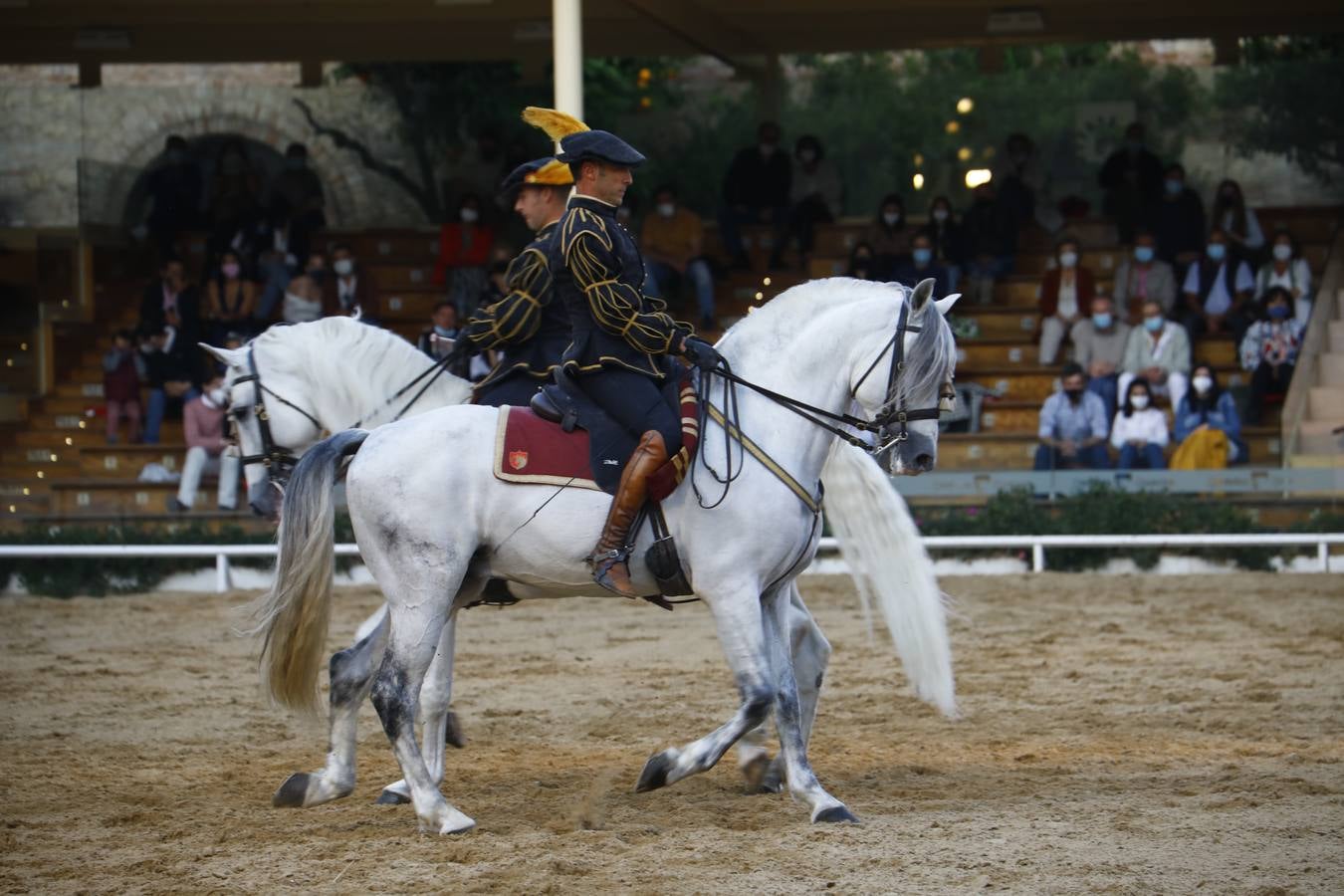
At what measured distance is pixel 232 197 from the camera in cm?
1980

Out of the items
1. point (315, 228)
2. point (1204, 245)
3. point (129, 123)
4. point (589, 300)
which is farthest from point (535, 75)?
point (589, 300)

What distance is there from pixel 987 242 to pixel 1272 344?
3576 millimetres

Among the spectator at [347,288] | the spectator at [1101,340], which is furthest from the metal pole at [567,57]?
the spectator at [1101,340]

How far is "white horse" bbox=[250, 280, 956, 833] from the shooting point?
20.7ft

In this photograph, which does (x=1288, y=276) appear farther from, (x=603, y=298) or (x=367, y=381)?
(x=603, y=298)

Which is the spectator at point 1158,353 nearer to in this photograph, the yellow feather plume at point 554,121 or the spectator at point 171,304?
the yellow feather plume at point 554,121

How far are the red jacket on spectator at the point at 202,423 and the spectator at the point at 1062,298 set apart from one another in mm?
8339

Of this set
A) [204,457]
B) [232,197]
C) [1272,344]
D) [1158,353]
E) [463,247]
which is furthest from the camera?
[232,197]

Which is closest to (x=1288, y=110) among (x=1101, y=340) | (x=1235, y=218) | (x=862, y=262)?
(x=1235, y=218)

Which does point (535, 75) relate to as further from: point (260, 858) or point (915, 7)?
point (260, 858)

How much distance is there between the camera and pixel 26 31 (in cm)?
1997

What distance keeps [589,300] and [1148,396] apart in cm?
968

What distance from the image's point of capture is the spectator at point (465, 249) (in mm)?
18312

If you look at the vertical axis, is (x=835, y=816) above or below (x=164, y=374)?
below
